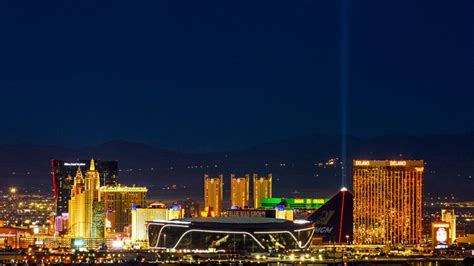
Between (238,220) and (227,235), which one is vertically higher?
(238,220)

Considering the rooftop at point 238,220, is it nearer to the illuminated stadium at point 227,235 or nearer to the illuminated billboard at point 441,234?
the illuminated stadium at point 227,235

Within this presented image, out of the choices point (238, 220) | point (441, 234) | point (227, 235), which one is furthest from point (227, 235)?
point (441, 234)

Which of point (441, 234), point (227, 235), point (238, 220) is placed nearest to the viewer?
point (227, 235)

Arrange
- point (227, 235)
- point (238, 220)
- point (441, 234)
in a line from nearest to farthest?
1. point (227, 235)
2. point (238, 220)
3. point (441, 234)

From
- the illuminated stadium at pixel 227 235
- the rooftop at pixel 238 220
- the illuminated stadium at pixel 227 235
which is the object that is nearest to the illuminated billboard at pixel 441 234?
the illuminated stadium at pixel 227 235

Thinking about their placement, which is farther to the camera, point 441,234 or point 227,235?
point 441,234

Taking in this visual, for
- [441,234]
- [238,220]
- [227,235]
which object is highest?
[238,220]

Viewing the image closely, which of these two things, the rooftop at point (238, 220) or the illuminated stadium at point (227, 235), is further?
the rooftop at point (238, 220)

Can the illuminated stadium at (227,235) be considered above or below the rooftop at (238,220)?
below

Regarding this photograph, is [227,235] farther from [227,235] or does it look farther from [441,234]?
[441,234]
